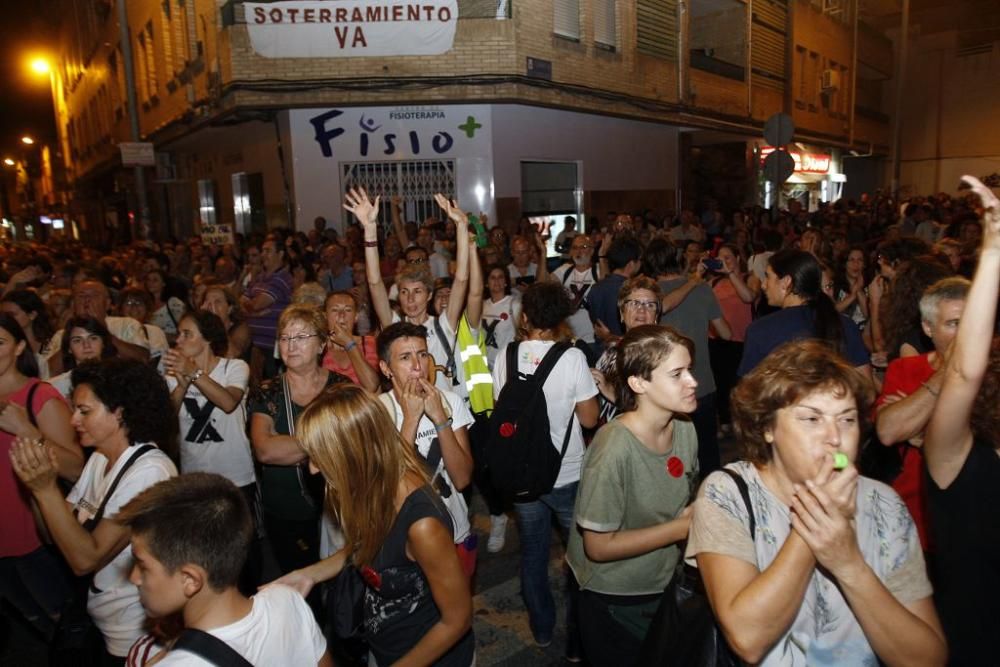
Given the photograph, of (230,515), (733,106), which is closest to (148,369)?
(230,515)

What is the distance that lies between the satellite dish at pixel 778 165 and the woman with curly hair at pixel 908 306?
7.60 m

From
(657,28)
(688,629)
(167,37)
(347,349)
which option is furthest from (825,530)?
(167,37)

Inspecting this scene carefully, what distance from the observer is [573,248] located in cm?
797

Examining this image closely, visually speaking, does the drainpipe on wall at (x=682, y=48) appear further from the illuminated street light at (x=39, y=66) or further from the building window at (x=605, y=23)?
the illuminated street light at (x=39, y=66)

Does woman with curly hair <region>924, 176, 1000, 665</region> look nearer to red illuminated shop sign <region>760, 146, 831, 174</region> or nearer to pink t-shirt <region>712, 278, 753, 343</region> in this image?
pink t-shirt <region>712, 278, 753, 343</region>

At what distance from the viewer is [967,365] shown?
6.98 ft

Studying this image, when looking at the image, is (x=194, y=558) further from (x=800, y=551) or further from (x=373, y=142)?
(x=373, y=142)

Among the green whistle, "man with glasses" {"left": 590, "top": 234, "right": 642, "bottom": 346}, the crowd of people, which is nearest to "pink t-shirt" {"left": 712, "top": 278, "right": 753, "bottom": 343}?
"man with glasses" {"left": 590, "top": 234, "right": 642, "bottom": 346}

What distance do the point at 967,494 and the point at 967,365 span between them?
442 millimetres

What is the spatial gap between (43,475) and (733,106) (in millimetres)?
21110

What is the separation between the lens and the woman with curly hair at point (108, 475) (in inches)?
102

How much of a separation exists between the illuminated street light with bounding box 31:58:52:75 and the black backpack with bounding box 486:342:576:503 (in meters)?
43.5

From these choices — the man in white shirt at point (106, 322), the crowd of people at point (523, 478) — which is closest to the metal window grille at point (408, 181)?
the man in white shirt at point (106, 322)

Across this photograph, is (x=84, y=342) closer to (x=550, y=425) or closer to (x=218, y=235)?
(x=550, y=425)
